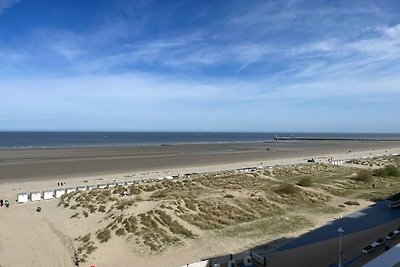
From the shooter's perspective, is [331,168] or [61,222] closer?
[61,222]

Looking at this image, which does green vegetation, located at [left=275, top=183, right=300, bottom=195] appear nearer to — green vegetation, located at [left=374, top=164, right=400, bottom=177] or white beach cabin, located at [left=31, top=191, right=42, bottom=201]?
green vegetation, located at [left=374, top=164, right=400, bottom=177]

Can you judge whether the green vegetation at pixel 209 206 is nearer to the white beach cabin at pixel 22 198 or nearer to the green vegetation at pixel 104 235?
the green vegetation at pixel 104 235

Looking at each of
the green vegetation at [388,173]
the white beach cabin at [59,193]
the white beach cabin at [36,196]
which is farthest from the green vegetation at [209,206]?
the green vegetation at [388,173]

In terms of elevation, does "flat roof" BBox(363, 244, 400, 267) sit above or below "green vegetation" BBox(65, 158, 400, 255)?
above

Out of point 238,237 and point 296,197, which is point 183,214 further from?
point 296,197

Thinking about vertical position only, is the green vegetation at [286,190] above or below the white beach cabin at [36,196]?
above

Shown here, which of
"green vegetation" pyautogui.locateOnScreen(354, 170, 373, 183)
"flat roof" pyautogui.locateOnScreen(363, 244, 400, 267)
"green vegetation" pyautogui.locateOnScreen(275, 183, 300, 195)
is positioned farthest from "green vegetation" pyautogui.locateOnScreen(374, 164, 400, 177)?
"flat roof" pyautogui.locateOnScreen(363, 244, 400, 267)

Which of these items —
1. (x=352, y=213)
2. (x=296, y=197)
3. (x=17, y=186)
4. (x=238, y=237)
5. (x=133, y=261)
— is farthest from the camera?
(x=17, y=186)

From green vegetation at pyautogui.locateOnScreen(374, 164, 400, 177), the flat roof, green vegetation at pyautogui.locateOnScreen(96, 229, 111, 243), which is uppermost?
the flat roof

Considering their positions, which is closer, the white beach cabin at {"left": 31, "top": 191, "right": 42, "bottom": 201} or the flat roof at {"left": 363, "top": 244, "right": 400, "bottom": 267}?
the flat roof at {"left": 363, "top": 244, "right": 400, "bottom": 267}

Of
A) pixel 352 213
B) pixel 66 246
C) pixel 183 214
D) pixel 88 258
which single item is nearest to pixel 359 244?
pixel 352 213

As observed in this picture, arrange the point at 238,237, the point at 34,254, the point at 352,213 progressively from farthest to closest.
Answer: the point at 352,213 → the point at 238,237 → the point at 34,254
